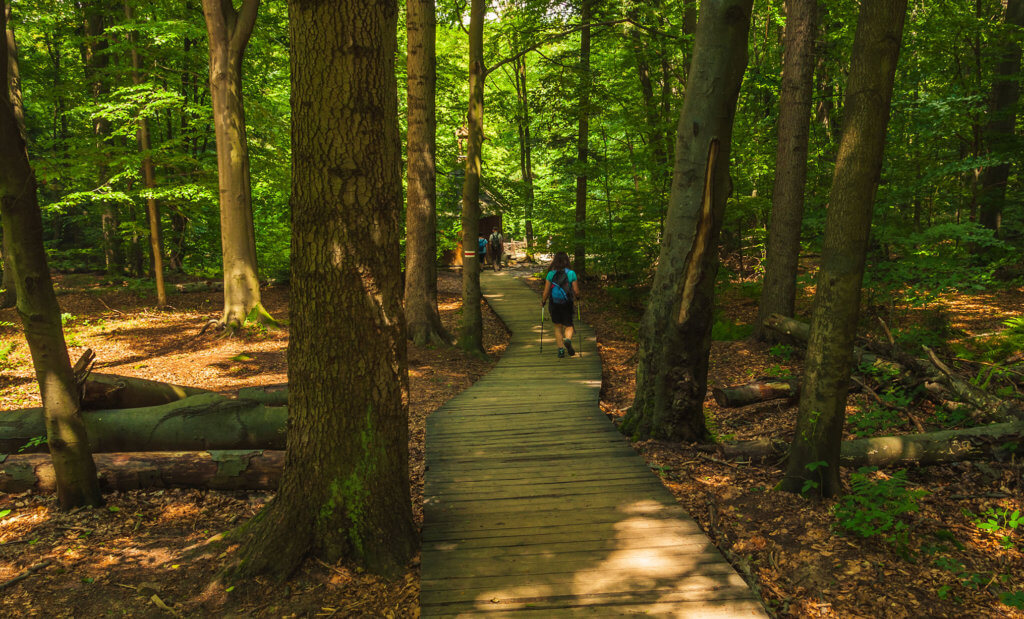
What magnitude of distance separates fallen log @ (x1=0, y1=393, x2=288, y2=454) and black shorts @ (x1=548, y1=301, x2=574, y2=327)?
5780 mm

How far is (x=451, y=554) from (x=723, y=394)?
420 cm

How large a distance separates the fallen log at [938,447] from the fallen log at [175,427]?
530cm

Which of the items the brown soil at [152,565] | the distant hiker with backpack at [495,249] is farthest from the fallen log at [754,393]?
the distant hiker with backpack at [495,249]

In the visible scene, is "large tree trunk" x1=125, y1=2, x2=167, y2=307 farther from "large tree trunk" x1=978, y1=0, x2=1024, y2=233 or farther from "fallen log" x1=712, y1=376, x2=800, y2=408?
"large tree trunk" x1=978, y1=0, x2=1024, y2=233

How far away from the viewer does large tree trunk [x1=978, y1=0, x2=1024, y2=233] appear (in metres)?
12.4

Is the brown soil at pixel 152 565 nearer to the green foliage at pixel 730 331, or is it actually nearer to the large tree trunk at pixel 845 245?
the large tree trunk at pixel 845 245

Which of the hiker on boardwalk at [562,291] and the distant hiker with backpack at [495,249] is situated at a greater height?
the distant hiker with backpack at [495,249]

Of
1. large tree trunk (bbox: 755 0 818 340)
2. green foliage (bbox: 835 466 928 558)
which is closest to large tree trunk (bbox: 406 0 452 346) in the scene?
large tree trunk (bbox: 755 0 818 340)

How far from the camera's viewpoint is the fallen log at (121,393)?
527 centimetres

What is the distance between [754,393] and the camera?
6570 mm

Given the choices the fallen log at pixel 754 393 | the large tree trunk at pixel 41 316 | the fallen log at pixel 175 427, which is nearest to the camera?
the large tree trunk at pixel 41 316

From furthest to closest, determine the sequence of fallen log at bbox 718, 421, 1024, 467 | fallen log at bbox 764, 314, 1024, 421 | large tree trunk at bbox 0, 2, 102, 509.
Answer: fallen log at bbox 764, 314, 1024, 421, fallen log at bbox 718, 421, 1024, 467, large tree trunk at bbox 0, 2, 102, 509

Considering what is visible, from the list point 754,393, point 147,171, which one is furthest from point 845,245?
point 147,171

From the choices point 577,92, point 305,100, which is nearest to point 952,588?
point 305,100
